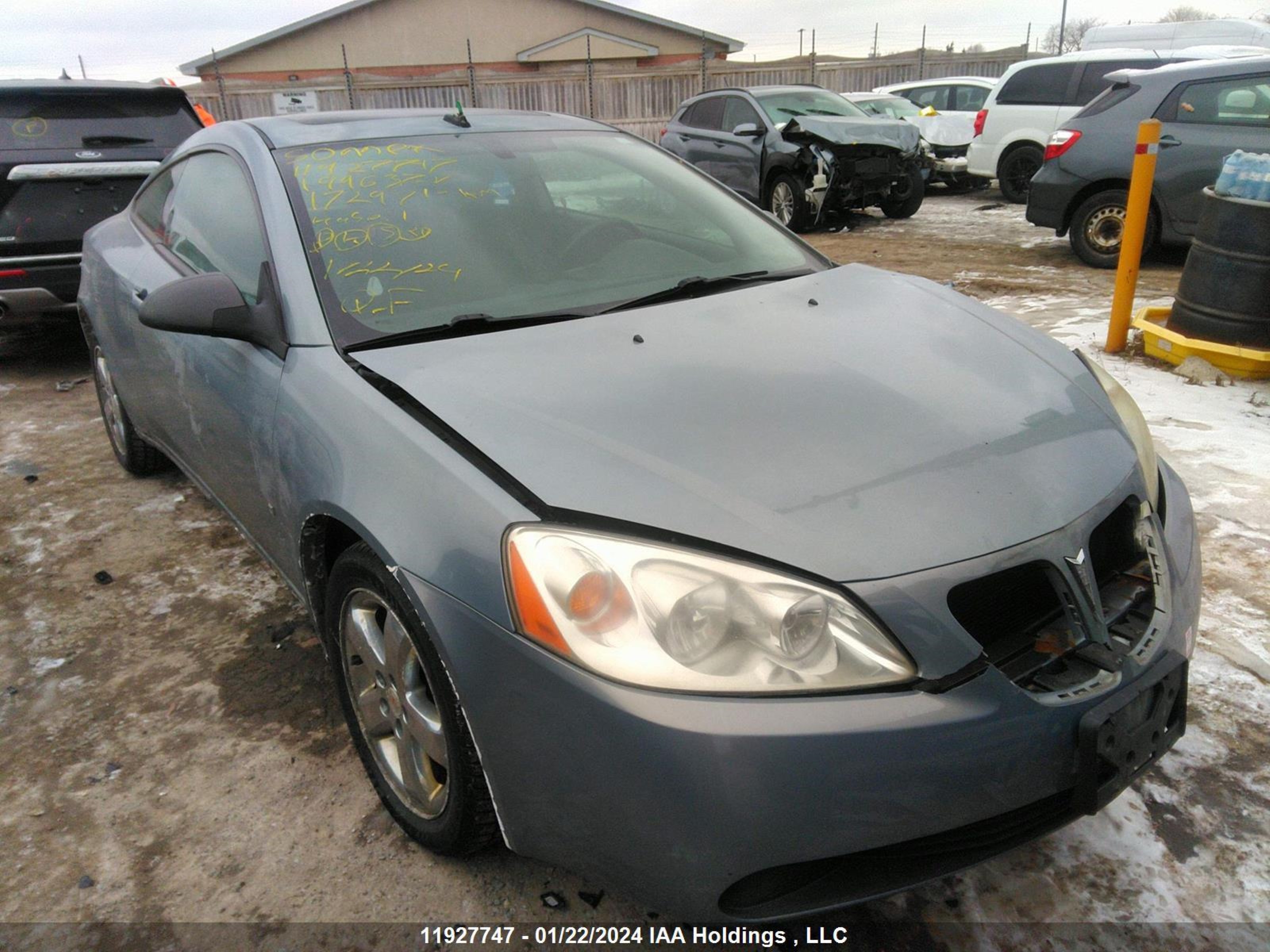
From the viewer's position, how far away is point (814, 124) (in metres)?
10.2

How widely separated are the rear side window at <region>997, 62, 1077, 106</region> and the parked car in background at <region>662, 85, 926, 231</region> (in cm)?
120

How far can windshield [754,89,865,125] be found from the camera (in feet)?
35.1

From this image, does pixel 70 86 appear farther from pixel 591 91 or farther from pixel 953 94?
pixel 591 91

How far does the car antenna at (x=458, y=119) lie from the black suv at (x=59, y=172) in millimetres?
3536

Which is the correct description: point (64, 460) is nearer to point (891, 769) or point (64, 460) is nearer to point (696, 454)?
point (696, 454)

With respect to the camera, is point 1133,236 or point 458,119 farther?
point 1133,236

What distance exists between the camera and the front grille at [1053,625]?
151 centimetres

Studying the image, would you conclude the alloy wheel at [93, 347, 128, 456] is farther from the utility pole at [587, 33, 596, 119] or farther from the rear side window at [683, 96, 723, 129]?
the utility pole at [587, 33, 596, 119]

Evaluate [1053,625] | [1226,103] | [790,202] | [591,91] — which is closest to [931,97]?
[790,202]

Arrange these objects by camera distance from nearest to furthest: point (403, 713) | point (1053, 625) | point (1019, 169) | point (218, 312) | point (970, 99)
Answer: point (1053, 625)
point (403, 713)
point (218, 312)
point (1019, 169)
point (970, 99)

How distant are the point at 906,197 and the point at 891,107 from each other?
303cm

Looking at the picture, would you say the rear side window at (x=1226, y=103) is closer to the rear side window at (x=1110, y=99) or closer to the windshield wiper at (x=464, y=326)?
the rear side window at (x=1110, y=99)

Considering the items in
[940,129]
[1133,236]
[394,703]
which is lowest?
[394,703]

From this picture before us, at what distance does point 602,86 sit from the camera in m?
20.8
